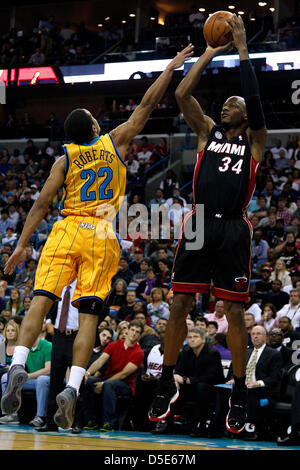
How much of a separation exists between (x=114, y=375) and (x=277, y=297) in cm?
319

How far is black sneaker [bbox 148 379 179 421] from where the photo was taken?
591 centimetres

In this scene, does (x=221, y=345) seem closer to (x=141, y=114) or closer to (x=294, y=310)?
(x=294, y=310)

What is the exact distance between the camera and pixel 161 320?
36.6 ft

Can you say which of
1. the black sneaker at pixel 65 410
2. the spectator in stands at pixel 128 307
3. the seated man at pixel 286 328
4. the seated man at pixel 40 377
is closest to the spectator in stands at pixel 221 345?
the seated man at pixel 286 328

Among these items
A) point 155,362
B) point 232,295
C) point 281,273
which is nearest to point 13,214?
point 281,273

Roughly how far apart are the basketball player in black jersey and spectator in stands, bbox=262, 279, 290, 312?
21.0 feet

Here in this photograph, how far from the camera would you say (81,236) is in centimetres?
563

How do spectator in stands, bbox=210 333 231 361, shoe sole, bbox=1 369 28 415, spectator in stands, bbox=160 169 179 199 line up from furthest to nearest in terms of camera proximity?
spectator in stands, bbox=160 169 179 199
spectator in stands, bbox=210 333 231 361
shoe sole, bbox=1 369 28 415

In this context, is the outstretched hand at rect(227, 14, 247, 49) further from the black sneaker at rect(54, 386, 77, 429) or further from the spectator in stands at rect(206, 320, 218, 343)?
the spectator in stands at rect(206, 320, 218, 343)

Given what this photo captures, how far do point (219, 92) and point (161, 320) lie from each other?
13.8 meters

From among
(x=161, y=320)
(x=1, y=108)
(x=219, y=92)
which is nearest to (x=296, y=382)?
(x=161, y=320)

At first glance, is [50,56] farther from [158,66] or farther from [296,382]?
[296,382]

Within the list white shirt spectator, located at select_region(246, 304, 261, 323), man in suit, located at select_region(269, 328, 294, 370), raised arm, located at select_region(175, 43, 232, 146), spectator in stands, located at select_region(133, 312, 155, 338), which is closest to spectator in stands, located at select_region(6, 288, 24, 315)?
spectator in stands, located at select_region(133, 312, 155, 338)

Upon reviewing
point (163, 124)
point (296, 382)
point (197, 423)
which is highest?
point (163, 124)
